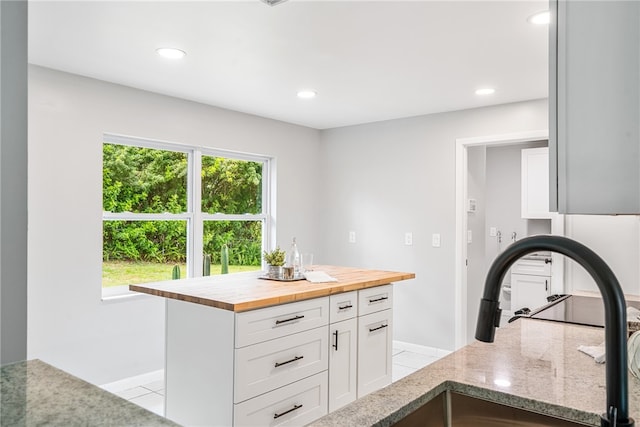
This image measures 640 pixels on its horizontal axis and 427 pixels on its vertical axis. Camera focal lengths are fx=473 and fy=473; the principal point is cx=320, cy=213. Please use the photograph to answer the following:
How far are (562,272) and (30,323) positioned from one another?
3914 millimetres

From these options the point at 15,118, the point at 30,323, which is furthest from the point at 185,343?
the point at 15,118

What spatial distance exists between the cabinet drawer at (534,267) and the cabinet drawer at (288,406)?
10.9 feet

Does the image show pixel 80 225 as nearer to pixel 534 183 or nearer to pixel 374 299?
pixel 374 299

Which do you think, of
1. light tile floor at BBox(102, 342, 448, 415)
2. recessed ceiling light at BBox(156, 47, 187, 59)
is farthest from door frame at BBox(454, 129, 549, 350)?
recessed ceiling light at BBox(156, 47, 187, 59)

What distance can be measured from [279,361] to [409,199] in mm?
2562

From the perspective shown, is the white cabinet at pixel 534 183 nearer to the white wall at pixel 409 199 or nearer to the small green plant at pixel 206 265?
the white wall at pixel 409 199

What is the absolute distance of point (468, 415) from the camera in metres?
1.26

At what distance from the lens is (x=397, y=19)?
7.54ft

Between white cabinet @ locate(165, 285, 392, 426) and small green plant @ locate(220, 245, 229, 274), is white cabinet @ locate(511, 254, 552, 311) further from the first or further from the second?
small green plant @ locate(220, 245, 229, 274)

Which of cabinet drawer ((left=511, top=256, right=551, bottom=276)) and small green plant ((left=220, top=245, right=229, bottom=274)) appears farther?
cabinet drawer ((left=511, top=256, right=551, bottom=276))

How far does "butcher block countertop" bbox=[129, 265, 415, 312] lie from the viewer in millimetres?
2330

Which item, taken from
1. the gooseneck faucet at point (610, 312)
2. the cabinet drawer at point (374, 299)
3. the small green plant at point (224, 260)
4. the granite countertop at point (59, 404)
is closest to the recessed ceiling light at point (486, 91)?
the cabinet drawer at point (374, 299)

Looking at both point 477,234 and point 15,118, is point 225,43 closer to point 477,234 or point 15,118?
point 15,118

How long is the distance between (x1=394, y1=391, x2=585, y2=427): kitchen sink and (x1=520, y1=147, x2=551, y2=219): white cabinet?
406 centimetres
